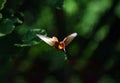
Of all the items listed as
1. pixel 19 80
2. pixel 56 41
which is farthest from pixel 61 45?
pixel 19 80

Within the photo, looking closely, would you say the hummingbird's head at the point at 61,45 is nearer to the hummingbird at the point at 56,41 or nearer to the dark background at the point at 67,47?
the hummingbird at the point at 56,41

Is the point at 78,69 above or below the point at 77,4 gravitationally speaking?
below

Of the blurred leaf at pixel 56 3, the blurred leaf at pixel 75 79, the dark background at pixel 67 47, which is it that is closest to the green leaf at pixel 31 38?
the dark background at pixel 67 47

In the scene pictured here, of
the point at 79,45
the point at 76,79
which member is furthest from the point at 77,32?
the point at 76,79

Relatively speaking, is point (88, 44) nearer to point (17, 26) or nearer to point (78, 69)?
point (78, 69)

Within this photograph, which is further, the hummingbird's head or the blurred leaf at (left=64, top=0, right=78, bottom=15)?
the blurred leaf at (left=64, top=0, right=78, bottom=15)

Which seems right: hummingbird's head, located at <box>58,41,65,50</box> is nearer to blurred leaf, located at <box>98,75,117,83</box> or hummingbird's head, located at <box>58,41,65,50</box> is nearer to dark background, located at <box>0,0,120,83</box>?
dark background, located at <box>0,0,120,83</box>

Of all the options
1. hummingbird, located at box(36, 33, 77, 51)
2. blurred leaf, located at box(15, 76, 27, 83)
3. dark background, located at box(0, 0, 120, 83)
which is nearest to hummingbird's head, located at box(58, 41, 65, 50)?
hummingbird, located at box(36, 33, 77, 51)
